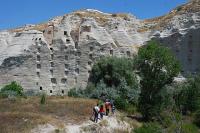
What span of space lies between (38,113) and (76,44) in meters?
39.1

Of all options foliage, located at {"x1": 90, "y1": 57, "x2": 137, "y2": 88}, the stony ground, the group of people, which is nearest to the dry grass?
foliage, located at {"x1": 90, "y1": 57, "x2": 137, "y2": 88}

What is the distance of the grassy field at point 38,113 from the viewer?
38156 mm

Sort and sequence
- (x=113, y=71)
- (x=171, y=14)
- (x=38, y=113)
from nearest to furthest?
(x=38, y=113) < (x=113, y=71) < (x=171, y=14)

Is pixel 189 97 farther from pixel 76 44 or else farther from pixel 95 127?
pixel 76 44

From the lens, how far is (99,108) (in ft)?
132

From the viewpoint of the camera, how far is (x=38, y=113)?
41531 millimetres

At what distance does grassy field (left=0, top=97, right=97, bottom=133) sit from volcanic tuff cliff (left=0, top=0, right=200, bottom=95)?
90.0 ft

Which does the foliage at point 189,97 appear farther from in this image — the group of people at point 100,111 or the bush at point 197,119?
the group of people at point 100,111

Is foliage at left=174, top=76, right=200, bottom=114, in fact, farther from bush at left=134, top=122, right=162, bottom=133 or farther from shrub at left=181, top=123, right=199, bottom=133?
bush at left=134, top=122, right=162, bottom=133

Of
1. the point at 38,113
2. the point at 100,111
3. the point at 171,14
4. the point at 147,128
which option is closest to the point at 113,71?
the point at 171,14

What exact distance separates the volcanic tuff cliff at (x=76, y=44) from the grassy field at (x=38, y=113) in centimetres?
2744

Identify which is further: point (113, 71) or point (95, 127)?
point (113, 71)

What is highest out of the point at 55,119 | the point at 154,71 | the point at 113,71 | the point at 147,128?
the point at 113,71

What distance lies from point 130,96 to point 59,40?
2640 centimetres
